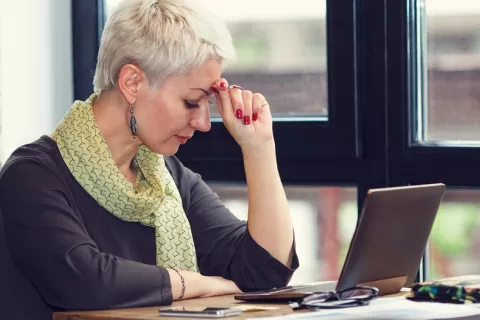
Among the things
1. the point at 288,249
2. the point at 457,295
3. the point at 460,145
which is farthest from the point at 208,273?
the point at 460,145

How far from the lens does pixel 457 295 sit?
1755 millimetres

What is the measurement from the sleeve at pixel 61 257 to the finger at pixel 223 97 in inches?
15.2

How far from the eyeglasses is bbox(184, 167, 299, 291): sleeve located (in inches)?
12.9

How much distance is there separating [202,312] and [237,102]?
601 millimetres

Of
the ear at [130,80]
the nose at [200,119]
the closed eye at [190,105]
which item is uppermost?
the ear at [130,80]

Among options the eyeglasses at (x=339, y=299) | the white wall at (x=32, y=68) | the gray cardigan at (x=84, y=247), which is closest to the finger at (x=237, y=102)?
the gray cardigan at (x=84, y=247)

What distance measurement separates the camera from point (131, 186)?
2.04 m

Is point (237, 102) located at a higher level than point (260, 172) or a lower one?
higher

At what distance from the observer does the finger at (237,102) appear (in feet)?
6.86

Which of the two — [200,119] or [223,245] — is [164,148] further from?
[223,245]

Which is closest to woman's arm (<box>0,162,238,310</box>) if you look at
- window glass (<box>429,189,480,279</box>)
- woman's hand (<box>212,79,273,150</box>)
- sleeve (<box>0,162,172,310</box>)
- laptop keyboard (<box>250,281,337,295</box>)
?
sleeve (<box>0,162,172,310</box>)

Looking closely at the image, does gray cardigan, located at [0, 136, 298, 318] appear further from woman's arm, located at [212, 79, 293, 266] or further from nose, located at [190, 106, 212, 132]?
nose, located at [190, 106, 212, 132]

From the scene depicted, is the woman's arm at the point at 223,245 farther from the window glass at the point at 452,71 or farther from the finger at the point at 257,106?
the window glass at the point at 452,71

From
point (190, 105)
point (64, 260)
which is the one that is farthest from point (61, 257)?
point (190, 105)
